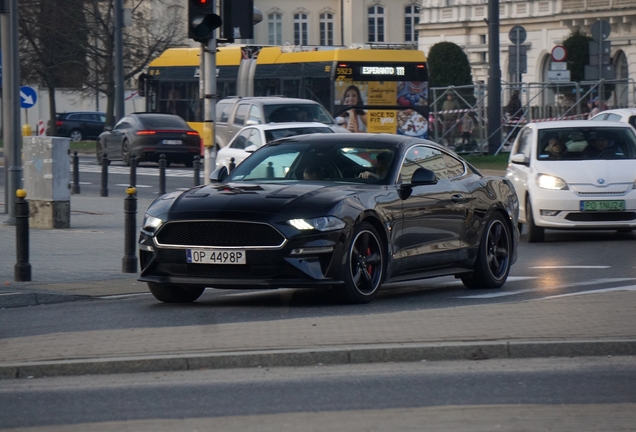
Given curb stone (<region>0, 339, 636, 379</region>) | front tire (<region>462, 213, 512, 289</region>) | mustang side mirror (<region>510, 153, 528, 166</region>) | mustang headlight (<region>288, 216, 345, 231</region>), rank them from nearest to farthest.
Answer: curb stone (<region>0, 339, 636, 379</region>)
mustang headlight (<region>288, 216, 345, 231</region>)
front tire (<region>462, 213, 512, 289</region>)
mustang side mirror (<region>510, 153, 528, 166</region>)

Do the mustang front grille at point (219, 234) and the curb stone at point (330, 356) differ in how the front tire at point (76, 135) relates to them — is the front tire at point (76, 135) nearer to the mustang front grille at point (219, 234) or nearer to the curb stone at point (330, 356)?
the mustang front grille at point (219, 234)

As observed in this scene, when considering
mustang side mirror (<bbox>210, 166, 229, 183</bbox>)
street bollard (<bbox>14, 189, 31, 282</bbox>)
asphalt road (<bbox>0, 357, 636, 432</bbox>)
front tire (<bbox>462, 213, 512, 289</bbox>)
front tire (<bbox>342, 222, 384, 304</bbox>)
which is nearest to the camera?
asphalt road (<bbox>0, 357, 636, 432</bbox>)

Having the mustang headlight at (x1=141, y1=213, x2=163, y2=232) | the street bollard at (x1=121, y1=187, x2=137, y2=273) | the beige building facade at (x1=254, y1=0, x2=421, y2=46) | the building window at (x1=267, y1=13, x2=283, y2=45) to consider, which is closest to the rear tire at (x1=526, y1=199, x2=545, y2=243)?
the street bollard at (x1=121, y1=187, x2=137, y2=273)

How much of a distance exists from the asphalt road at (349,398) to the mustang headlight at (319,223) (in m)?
2.31

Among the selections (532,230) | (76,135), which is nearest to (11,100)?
(532,230)

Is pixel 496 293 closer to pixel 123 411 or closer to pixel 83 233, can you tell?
pixel 123 411

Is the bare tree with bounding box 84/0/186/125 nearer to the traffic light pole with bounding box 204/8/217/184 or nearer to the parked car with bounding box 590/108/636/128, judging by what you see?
the parked car with bounding box 590/108/636/128

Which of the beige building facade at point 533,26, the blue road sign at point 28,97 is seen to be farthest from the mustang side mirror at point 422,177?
the beige building facade at point 533,26

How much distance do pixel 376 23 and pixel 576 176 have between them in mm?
74976

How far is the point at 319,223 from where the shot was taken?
998cm

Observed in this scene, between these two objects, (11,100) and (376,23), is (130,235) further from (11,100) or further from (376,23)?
(376,23)

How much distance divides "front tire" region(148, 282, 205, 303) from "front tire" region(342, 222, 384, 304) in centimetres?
133

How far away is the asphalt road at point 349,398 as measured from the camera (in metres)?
6.21

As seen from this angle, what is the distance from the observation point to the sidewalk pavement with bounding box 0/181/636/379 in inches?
308
